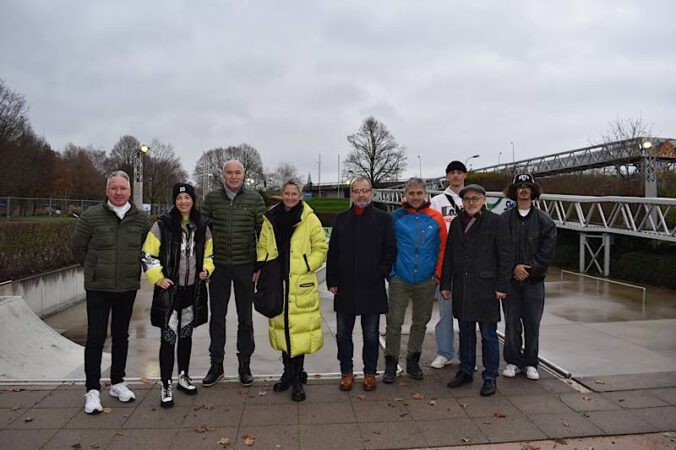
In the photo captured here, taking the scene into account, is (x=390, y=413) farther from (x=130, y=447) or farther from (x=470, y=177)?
(x=470, y=177)

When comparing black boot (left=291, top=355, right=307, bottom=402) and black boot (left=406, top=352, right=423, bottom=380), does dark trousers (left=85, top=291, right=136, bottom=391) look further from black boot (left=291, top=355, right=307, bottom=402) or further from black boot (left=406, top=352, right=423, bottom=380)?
black boot (left=406, top=352, right=423, bottom=380)

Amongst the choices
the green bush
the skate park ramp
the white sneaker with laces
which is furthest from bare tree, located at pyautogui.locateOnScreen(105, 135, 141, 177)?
the white sneaker with laces

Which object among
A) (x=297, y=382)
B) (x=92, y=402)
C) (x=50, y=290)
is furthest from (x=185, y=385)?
(x=50, y=290)

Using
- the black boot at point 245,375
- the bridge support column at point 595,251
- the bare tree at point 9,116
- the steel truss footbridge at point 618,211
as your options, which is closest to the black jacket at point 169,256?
the black boot at point 245,375

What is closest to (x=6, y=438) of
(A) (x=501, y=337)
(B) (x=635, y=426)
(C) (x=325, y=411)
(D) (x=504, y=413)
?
(C) (x=325, y=411)

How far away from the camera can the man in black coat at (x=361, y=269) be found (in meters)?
4.36

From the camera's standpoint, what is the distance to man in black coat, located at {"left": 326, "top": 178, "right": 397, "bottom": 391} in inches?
172

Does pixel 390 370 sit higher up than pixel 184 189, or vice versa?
pixel 184 189

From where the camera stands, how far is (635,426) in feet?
12.1

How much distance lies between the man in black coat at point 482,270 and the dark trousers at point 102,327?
300 cm

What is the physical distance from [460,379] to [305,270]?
6.05 ft

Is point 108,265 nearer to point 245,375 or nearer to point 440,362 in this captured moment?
point 245,375

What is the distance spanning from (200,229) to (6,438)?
6.81ft

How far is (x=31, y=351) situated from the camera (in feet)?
17.8
